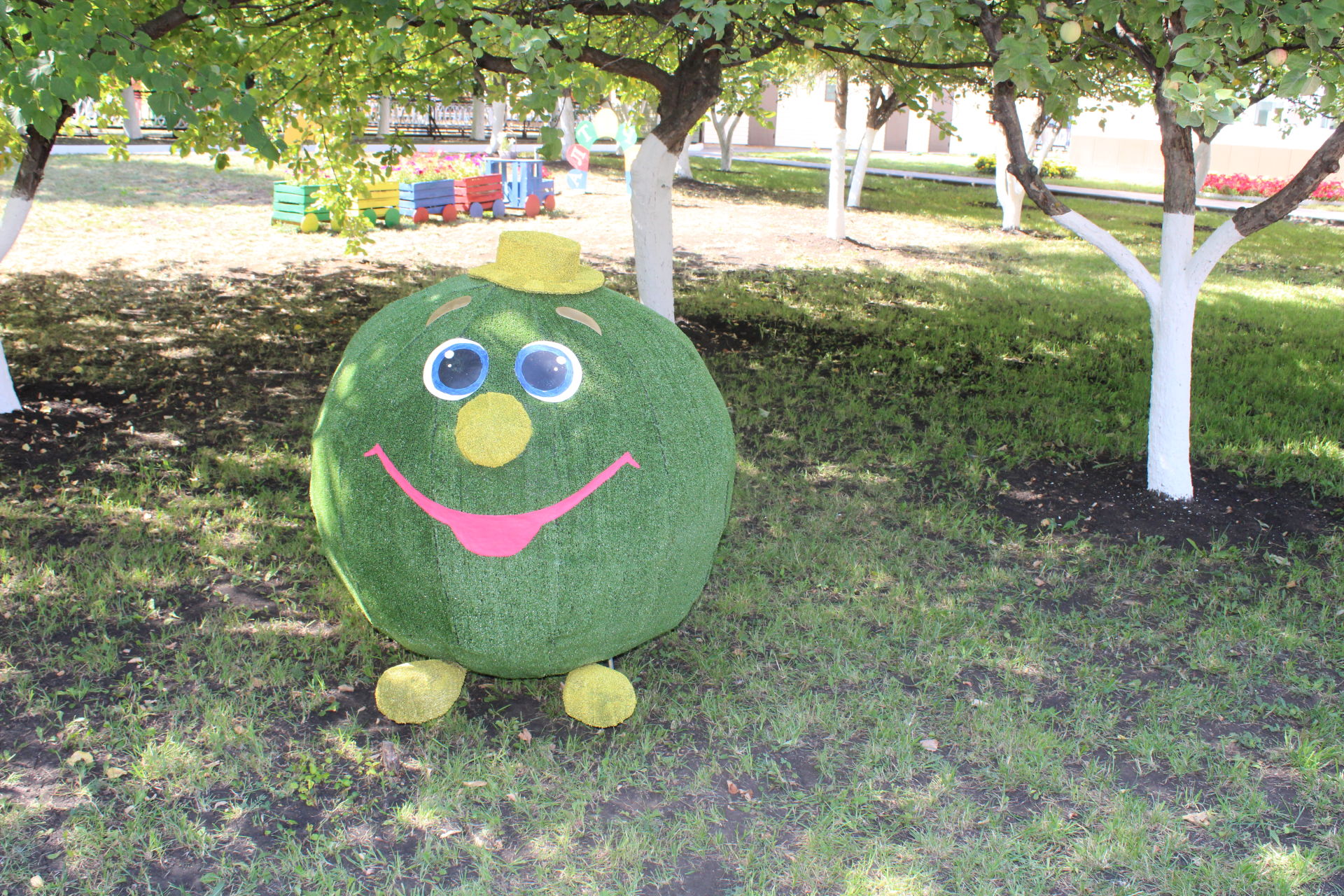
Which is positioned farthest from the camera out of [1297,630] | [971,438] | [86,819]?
[971,438]

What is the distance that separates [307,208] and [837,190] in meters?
8.23

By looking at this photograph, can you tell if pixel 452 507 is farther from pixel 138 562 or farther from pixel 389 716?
pixel 138 562

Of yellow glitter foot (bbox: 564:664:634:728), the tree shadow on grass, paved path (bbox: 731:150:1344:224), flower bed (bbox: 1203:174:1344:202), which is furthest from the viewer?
flower bed (bbox: 1203:174:1344:202)

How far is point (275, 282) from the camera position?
1181 cm

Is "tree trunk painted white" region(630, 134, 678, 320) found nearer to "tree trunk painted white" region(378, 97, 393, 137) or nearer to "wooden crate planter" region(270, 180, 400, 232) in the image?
"wooden crate planter" region(270, 180, 400, 232)

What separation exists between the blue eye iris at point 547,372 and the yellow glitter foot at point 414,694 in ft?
4.08

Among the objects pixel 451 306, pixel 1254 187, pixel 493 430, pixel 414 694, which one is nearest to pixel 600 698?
pixel 414 694

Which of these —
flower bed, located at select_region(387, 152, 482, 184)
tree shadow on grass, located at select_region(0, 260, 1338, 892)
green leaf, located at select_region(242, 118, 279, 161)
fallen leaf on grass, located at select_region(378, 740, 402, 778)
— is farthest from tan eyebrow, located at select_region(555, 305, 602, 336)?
flower bed, located at select_region(387, 152, 482, 184)

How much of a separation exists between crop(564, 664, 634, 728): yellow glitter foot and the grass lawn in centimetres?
13

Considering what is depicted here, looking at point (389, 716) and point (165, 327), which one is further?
point (165, 327)

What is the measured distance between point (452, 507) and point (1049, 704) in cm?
269

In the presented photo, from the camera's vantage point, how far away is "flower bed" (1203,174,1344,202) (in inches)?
1055

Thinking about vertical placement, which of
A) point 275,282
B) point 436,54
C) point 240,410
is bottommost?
point 240,410

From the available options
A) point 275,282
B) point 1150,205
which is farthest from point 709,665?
point 1150,205
